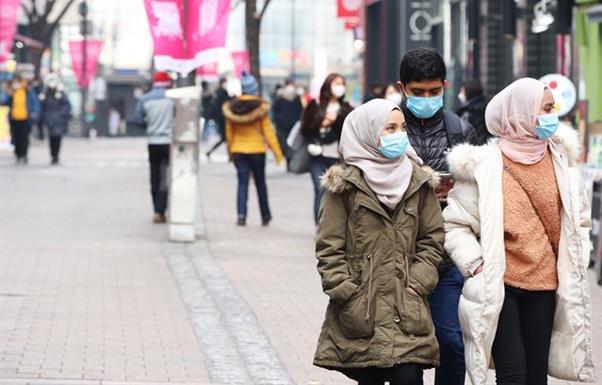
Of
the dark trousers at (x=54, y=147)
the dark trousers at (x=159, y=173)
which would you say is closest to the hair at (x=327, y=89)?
the dark trousers at (x=159, y=173)

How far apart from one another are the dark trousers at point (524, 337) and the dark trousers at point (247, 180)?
11.8 m

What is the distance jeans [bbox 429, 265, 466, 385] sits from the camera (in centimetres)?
660

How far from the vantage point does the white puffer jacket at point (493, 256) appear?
6.21 m

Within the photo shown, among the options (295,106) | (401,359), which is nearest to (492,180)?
(401,359)

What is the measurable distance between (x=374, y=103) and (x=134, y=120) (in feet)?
42.4

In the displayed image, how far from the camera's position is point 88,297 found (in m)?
11.9

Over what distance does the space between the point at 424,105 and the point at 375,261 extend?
948mm

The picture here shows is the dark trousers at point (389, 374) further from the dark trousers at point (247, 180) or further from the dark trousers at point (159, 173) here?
the dark trousers at point (159, 173)

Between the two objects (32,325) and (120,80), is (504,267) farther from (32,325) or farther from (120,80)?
(120,80)

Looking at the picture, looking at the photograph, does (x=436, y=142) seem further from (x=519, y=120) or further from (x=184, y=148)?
(x=184, y=148)

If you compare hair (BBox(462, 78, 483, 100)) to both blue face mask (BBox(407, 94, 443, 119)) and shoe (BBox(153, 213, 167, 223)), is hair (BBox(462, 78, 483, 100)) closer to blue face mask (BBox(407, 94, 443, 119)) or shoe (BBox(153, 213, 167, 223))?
shoe (BBox(153, 213, 167, 223))

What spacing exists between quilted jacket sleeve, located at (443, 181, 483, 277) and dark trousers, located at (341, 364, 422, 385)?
466 millimetres

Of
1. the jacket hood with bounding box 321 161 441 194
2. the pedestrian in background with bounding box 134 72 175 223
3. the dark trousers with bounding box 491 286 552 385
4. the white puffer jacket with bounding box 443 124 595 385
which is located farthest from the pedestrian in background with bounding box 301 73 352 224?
the jacket hood with bounding box 321 161 441 194

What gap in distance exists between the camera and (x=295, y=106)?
1238 inches
